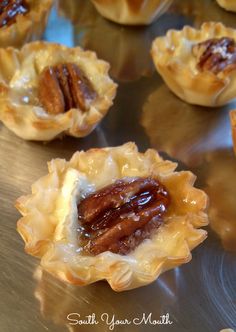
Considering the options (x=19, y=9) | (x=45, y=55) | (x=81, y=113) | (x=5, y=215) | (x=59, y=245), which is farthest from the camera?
(x=19, y=9)

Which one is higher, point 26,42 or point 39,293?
point 26,42

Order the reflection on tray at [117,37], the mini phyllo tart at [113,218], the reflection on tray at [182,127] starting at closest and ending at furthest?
the mini phyllo tart at [113,218], the reflection on tray at [182,127], the reflection on tray at [117,37]

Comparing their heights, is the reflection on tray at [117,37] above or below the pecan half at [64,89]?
below

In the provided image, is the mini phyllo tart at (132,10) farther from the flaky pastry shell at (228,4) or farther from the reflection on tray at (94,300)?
the reflection on tray at (94,300)

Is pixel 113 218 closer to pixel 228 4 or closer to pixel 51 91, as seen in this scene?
pixel 51 91

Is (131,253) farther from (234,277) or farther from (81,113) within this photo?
(81,113)

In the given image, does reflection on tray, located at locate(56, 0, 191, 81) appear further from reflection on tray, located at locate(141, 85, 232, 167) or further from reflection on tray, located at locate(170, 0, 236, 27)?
reflection on tray, located at locate(141, 85, 232, 167)

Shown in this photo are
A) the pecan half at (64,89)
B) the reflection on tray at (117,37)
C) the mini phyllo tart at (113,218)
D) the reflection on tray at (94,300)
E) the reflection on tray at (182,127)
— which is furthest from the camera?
the reflection on tray at (117,37)

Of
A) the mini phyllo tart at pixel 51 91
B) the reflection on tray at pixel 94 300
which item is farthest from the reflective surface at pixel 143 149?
the mini phyllo tart at pixel 51 91

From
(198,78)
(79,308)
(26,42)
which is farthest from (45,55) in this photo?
(79,308)
